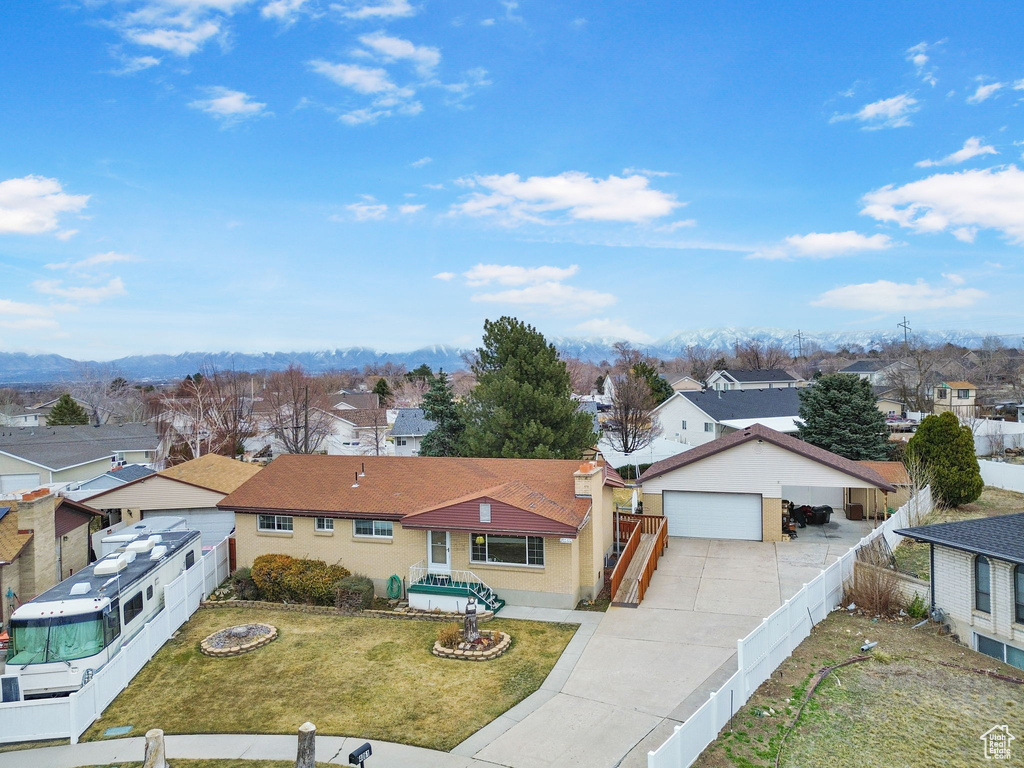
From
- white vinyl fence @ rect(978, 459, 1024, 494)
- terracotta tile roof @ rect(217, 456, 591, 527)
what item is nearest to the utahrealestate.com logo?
terracotta tile roof @ rect(217, 456, 591, 527)

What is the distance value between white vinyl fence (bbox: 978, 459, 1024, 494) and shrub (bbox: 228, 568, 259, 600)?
3708cm

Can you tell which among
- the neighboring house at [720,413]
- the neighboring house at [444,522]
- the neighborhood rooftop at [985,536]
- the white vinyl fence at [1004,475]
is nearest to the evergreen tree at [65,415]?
the neighboring house at [444,522]

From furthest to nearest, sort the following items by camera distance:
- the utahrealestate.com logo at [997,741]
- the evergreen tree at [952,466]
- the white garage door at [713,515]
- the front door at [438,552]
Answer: the evergreen tree at [952,466], the white garage door at [713,515], the front door at [438,552], the utahrealestate.com logo at [997,741]

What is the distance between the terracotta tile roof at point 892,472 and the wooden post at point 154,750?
28.1 metres

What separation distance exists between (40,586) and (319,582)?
8224 millimetres

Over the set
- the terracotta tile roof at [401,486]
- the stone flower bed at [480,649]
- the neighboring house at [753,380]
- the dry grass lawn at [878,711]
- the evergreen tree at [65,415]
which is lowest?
the stone flower bed at [480,649]

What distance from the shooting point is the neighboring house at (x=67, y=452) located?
38594 millimetres

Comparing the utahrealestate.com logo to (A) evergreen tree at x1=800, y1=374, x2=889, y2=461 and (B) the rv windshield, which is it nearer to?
(B) the rv windshield

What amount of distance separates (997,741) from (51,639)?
59.2ft

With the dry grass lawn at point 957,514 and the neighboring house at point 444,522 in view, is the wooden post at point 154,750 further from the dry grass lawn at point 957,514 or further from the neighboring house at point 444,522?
the dry grass lawn at point 957,514

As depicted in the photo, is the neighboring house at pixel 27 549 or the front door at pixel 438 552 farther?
the front door at pixel 438 552

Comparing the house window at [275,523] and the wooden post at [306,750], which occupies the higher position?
the house window at [275,523]

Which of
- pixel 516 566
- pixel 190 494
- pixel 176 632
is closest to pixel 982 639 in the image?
pixel 516 566

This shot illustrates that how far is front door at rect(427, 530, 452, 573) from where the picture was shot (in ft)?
64.9
